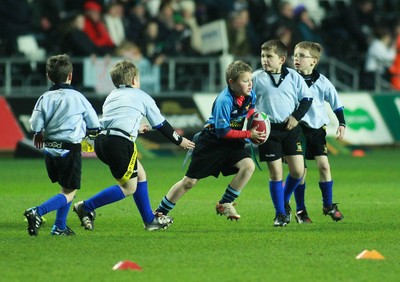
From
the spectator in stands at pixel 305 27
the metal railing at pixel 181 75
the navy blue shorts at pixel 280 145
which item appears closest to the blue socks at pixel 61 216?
the navy blue shorts at pixel 280 145

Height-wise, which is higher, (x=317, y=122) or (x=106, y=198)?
(x=317, y=122)

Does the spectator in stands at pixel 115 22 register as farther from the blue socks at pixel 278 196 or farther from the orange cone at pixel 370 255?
the orange cone at pixel 370 255

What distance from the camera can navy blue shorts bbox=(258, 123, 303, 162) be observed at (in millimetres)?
11812

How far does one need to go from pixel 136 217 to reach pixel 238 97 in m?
2.11

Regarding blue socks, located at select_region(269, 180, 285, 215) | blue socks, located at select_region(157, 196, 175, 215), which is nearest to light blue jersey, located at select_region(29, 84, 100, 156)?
blue socks, located at select_region(157, 196, 175, 215)

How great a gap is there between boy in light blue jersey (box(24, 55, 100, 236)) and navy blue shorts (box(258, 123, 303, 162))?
1.83m

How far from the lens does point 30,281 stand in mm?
8289

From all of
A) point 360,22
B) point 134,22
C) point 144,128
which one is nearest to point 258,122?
point 144,128

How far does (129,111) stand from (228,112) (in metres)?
0.97

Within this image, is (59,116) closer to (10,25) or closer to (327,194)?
(327,194)

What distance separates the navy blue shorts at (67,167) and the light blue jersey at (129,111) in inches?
20.3

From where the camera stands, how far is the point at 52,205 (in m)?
10.7

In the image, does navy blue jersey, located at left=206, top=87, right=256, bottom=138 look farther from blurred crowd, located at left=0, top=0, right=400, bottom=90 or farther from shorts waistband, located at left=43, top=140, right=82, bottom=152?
blurred crowd, located at left=0, top=0, right=400, bottom=90

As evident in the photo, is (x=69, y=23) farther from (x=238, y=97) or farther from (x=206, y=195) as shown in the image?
(x=238, y=97)
